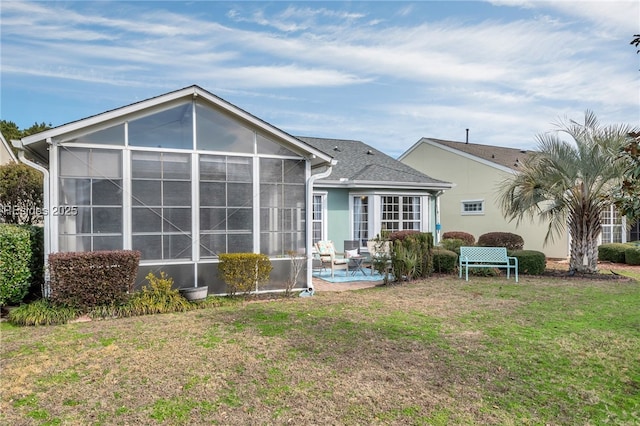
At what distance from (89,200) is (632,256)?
18.2m

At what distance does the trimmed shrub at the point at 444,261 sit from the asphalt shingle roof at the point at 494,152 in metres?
8.34

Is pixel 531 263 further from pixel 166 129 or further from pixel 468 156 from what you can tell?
pixel 166 129

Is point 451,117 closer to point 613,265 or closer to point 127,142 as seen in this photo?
point 613,265

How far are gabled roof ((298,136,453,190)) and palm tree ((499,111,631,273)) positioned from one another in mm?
4013

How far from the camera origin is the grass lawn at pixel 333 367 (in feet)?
12.4

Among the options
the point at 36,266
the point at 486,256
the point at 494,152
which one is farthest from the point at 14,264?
the point at 494,152

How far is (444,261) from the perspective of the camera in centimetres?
1270

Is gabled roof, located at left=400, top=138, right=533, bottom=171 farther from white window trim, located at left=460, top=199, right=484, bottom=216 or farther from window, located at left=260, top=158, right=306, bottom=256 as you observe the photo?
window, located at left=260, top=158, right=306, bottom=256

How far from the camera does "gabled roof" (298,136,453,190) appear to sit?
15133 mm

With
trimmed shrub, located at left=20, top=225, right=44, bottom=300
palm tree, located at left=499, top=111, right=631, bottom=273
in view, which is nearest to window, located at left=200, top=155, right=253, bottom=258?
trimmed shrub, located at left=20, top=225, right=44, bottom=300

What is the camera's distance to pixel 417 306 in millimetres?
8250

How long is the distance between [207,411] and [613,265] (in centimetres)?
1725

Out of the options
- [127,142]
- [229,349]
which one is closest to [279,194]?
[127,142]

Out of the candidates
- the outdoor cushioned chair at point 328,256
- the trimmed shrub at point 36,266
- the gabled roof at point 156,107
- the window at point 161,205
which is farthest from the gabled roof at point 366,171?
the trimmed shrub at point 36,266
